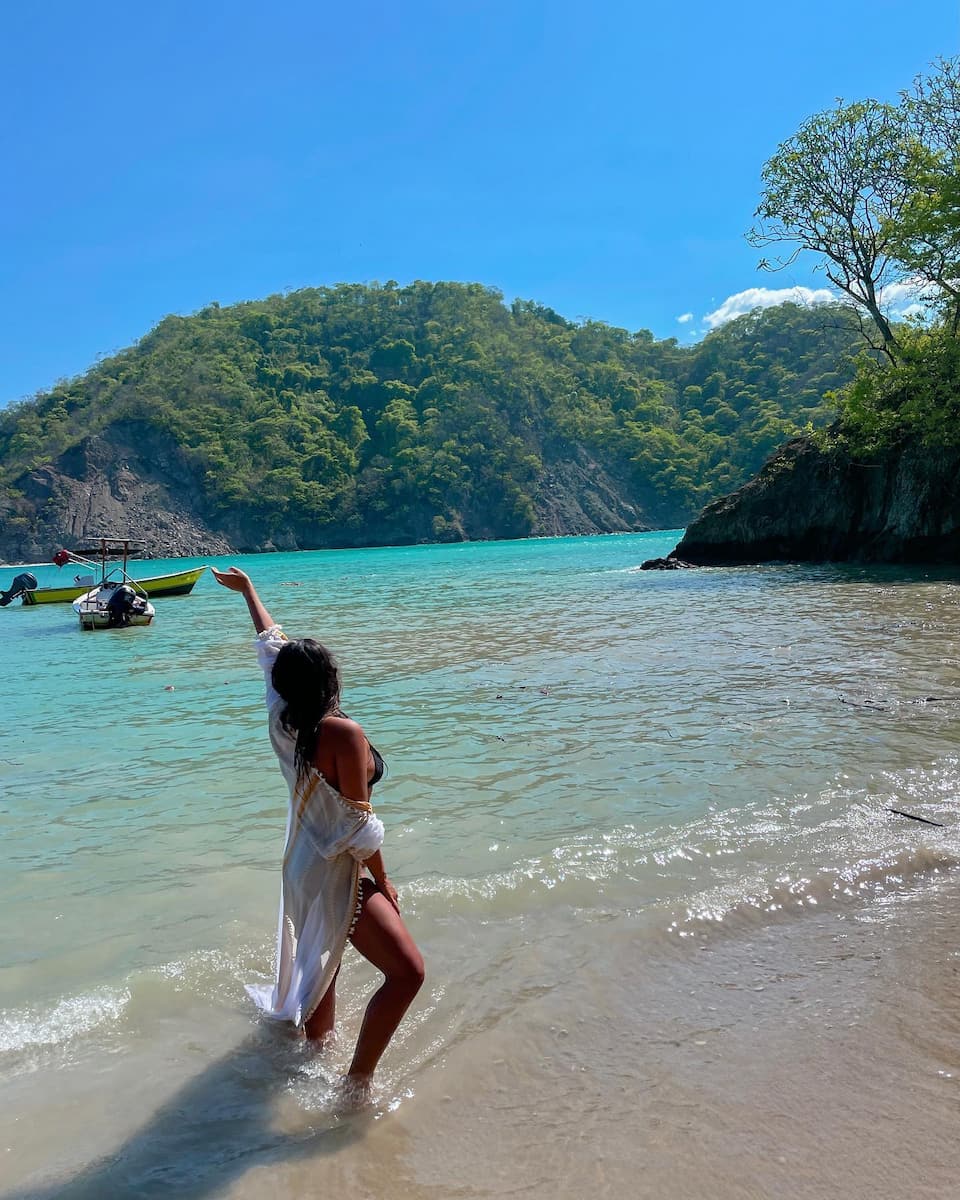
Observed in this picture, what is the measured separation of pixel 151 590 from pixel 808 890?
32.5 m

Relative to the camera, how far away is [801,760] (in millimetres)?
6703

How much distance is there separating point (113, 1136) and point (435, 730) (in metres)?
5.82

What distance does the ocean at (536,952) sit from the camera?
8.89ft

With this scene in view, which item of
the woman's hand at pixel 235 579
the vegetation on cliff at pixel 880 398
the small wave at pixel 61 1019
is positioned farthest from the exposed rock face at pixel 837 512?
the small wave at pixel 61 1019

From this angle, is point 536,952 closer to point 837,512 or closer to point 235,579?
point 235,579

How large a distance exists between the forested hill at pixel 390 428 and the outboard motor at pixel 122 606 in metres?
90.6

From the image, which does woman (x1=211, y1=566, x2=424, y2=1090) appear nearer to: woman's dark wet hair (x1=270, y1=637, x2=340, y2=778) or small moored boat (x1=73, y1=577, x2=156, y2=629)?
woman's dark wet hair (x1=270, y1=637, x2=340, y2=778)

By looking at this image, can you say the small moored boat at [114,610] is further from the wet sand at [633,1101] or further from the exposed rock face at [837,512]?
the exposed rock face at [837,512]

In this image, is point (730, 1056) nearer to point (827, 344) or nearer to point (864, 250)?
point (864, 250)

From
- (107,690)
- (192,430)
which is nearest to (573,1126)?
(107,690)

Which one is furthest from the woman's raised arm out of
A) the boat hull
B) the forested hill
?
the forested hill

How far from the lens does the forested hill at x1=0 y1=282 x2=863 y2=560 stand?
114 m

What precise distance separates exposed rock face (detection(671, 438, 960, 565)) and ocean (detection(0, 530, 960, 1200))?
64.0ft

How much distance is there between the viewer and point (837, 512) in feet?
101
